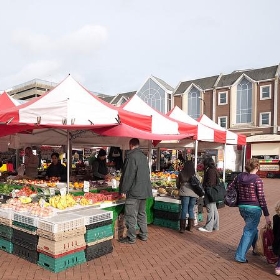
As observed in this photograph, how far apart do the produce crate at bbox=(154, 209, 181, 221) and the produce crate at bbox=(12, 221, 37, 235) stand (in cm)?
322

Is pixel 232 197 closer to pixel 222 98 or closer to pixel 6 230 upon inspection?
pixel 6 230

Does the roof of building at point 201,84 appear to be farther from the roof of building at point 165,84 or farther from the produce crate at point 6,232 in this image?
the produce crate at point 6,232

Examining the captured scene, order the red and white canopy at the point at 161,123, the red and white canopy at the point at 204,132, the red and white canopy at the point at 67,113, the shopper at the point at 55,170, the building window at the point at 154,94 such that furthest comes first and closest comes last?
the building window at the point at 154,94
the shopper at the point at 55,170
the red and white canopy at the point at 204,132
the red and white canopy at the point at 161,123
the red and white canopy at the point at 67,113

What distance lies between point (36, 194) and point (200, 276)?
139 inches

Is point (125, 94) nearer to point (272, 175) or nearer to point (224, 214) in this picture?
point (272, 175)

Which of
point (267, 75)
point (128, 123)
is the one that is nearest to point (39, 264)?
point (128, 123)

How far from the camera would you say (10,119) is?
204 inches

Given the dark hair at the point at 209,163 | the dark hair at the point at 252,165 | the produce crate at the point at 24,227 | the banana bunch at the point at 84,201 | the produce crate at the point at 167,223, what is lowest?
the produce crate at the point at 167,223

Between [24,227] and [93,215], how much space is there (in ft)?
3.41

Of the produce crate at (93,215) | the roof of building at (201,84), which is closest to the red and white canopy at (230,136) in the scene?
the produce crate at (93,215)

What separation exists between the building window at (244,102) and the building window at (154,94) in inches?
382

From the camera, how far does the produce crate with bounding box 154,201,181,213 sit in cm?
638

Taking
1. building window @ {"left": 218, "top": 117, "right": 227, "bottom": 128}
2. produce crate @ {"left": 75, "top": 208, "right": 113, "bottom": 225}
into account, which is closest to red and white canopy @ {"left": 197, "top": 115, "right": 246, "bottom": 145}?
produce crate @ {"left": 75, "top": 208, "right": 113, "bottom": 225}

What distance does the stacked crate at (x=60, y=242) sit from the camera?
3.89m
